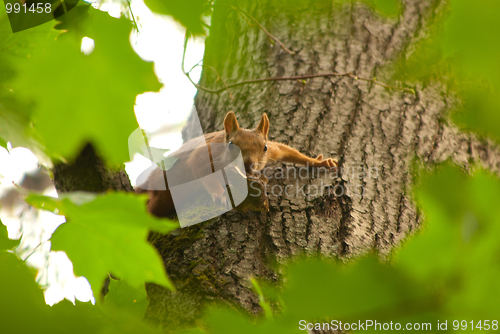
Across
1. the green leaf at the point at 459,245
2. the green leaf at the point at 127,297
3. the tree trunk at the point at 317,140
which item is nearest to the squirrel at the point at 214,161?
the tree trunk at the point at 317,140

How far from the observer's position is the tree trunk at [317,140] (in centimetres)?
125

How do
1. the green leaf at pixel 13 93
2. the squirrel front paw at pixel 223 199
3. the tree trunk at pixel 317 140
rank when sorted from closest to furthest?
the green leaf at pixel 13 93 < the tree trunk at pixel 317 140 < the squirrel front paw at pixel 223 199

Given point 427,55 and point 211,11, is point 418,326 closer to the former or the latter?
point 427,55

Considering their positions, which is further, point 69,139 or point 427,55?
point 69,139

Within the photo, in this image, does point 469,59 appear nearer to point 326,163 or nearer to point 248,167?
point 326,163

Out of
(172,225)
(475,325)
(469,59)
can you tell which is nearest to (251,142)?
(172,225)

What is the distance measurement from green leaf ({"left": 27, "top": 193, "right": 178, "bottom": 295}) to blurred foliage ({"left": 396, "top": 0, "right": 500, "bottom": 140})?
42 centimetres

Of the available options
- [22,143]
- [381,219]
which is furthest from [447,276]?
[381,219]

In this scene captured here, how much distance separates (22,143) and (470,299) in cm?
74

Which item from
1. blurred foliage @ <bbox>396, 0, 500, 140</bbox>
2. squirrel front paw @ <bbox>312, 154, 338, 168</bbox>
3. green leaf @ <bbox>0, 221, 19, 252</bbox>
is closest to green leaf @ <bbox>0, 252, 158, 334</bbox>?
green leaf @ <bbox>0, 221, 19, 252</bbox>

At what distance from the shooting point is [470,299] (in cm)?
30

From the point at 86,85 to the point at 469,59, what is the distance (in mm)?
582

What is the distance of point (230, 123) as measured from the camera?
1.99 meters

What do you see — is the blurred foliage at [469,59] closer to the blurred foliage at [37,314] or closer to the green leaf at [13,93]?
the blurred foliage at [37,314]
